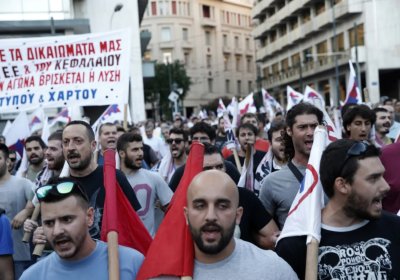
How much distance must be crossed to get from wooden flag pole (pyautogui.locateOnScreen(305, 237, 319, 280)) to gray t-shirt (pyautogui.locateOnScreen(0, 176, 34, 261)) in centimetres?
364

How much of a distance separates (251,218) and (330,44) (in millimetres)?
45918

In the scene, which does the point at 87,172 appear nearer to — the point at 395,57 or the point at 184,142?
the point at 184,142

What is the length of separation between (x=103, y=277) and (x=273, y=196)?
1615 millimetres

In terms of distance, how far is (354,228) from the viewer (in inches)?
128

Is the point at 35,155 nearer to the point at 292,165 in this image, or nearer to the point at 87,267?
the point at 292,165

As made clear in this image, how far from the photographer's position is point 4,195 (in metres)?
6.25

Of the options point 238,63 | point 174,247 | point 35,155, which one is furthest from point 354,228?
point 238,63

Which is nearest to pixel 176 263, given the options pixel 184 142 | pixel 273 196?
pixel 273 196

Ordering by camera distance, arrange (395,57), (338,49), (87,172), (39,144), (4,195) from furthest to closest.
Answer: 1. (338,49)
2. (395,57)
3. (39,144)
4. (4,195)
5. (87,172)

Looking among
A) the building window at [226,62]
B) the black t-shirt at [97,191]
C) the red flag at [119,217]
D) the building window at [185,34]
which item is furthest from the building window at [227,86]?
the red flag at [119,217]

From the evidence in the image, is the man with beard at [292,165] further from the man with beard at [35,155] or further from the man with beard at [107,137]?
the man with beard at [35,155]

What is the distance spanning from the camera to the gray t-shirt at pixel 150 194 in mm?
6320

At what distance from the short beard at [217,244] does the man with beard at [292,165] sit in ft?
4.96

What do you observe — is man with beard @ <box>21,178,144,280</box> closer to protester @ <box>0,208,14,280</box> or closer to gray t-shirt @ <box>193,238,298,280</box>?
gray t-shirt @ <box>193,238,298,280</box>
